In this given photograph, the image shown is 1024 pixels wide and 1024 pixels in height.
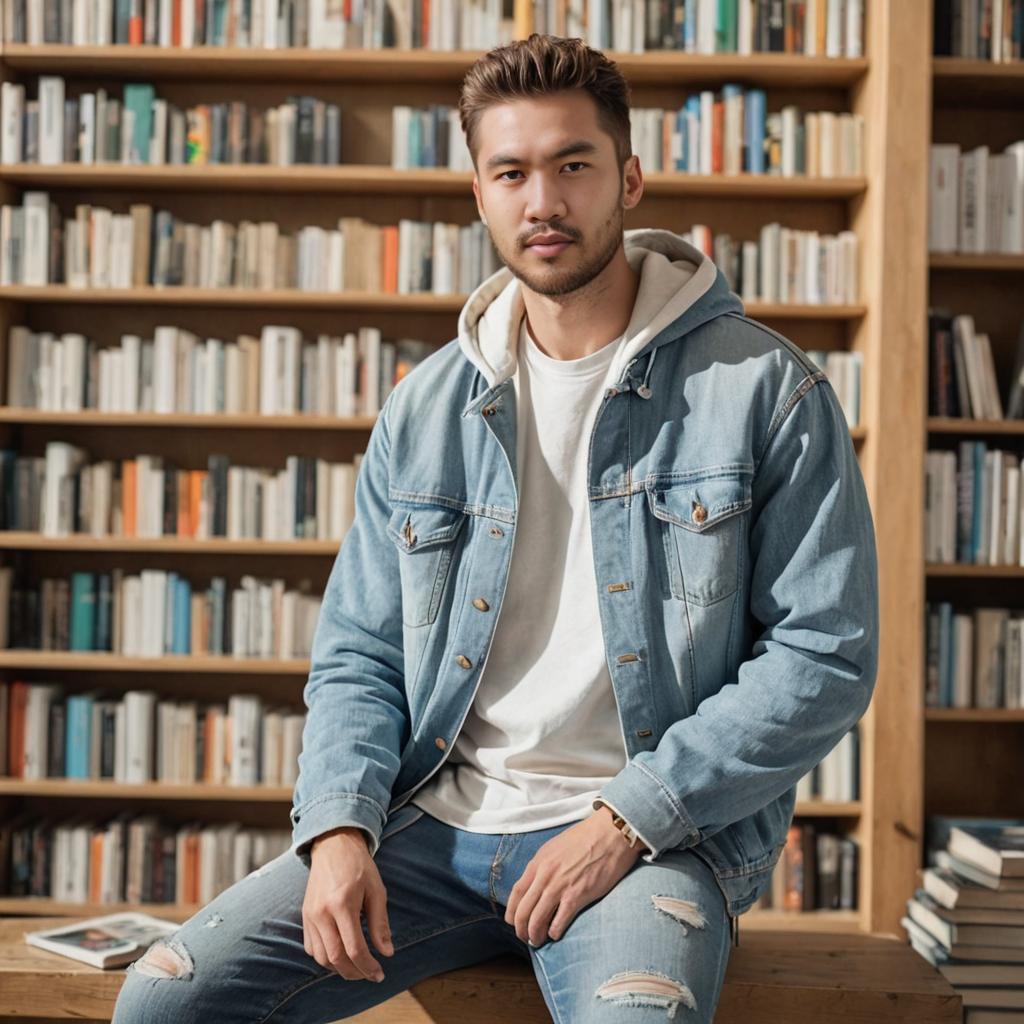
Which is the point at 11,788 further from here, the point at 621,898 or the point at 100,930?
the point at 621,898

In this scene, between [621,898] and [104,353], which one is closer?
[621,898]

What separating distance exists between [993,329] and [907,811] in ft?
4.39

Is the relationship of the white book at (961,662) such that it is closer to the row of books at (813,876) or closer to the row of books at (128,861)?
the row of books at (813,876)

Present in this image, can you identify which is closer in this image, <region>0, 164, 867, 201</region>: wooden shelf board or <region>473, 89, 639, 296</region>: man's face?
<region>473, 89, 639, 296</region>: man's face

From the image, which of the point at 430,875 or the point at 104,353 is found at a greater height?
the point at 104,353

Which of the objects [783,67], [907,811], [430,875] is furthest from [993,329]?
[430,875]

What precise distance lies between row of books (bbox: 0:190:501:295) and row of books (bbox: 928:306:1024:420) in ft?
3.76

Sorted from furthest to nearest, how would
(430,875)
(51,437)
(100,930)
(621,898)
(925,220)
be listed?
(51,437), (925,220), (100,930), (430,875), (621,898)

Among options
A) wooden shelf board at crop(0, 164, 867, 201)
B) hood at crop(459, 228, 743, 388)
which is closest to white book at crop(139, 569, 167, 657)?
wooden shelf board at crop(0, 164, 867, 201)

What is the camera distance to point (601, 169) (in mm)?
1563

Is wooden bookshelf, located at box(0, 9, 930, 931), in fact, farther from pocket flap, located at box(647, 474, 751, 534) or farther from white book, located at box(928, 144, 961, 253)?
pocket flap, located at box(647, 474, 751, 534)

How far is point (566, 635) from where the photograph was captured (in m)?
1.53

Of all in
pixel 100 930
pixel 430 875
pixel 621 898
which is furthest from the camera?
pixel 100 930

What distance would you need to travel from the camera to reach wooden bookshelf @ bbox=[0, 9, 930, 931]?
3043mm
